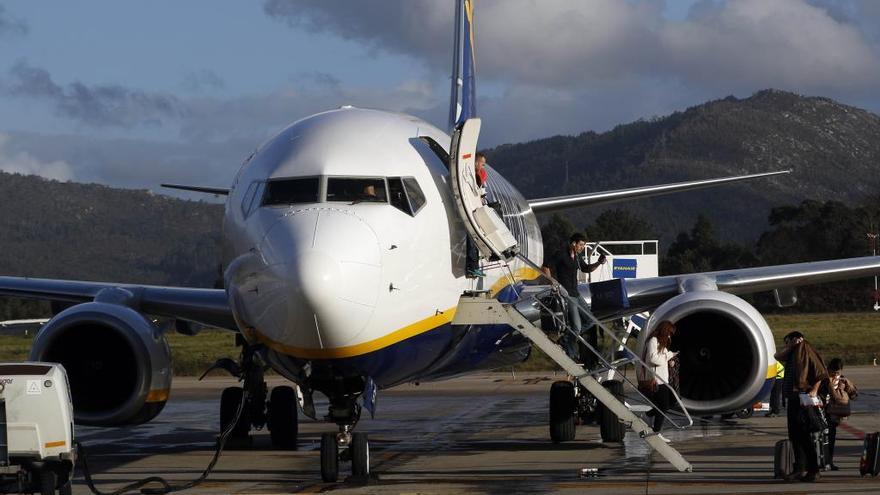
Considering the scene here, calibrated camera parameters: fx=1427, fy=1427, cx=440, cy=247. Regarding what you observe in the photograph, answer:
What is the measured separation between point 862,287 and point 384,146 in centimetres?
7382

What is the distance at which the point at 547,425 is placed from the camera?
22938mm

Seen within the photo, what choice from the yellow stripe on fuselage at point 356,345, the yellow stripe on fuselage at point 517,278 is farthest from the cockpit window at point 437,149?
the yellow stripe on fuselage at point 356,345

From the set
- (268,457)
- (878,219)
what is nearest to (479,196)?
(268,457)

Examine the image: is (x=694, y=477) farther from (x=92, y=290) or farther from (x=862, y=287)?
(x=862, y=287)

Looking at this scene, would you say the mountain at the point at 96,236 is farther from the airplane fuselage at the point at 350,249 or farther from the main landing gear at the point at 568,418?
the airplane fuselage at the point at 350,249

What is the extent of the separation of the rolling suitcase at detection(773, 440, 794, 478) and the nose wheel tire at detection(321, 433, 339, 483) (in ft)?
14.7

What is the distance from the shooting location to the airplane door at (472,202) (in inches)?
578

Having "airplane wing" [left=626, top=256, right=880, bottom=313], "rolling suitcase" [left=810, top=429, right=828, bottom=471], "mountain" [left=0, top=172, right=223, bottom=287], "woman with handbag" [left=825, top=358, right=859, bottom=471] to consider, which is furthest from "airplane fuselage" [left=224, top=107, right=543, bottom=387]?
"mountain" [left=0, top=172, right=223, bottom=287]

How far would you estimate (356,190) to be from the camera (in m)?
13.9

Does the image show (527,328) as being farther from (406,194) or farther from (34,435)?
(34,435)

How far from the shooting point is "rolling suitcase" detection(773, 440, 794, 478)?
1447 cm

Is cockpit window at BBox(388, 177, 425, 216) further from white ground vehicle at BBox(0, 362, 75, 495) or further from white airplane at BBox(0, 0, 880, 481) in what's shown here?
white ground vehicle at BBox(0, 362, 75, 495)

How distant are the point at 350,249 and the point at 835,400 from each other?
21.2 feet


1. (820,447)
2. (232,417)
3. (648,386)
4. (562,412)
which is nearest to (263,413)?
(232,417)
